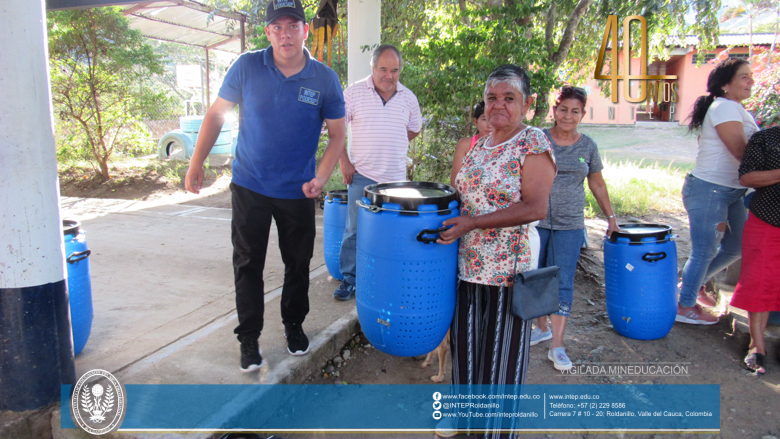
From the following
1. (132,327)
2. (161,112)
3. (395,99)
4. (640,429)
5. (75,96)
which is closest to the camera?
(640,429)

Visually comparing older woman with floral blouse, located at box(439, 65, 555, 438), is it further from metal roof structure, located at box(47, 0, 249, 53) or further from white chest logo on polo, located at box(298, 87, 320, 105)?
metal roof structure, located at box(47, 0, 249, 53)

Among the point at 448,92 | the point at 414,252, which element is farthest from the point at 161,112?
the point at 414,252

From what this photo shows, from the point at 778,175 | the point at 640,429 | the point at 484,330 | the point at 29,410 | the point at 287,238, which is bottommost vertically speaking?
the point at 640,429

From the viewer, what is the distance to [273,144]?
8.33ft

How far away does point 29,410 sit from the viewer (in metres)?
2.24

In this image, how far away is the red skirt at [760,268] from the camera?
3148 millimetres

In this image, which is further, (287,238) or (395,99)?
(395,99)

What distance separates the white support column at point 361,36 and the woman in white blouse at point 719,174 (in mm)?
3023

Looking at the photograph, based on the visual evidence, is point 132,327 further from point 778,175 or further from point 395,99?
point 778,175

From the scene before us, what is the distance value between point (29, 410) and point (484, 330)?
2.16m

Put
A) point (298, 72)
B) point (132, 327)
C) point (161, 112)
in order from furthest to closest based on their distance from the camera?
point (161, 112) → point (132, 327) → point (298, 72)

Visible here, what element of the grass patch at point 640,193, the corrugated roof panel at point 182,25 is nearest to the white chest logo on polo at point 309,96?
the grass patch at point 640,193

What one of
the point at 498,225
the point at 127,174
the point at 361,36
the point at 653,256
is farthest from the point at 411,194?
the point at 127,174

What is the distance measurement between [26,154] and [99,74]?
860 centimetres
